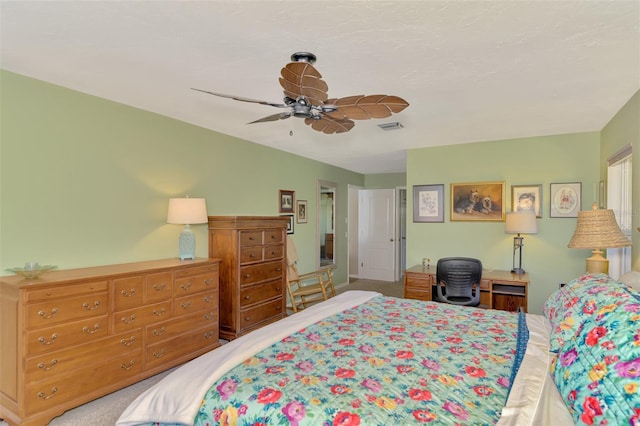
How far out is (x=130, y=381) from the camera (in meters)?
2.79

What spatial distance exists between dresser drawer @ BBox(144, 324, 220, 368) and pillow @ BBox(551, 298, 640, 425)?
2942 millimetres

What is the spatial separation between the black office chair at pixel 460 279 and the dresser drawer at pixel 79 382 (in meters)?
3.19

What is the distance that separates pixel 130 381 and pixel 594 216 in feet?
13.2

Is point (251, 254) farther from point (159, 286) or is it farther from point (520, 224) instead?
point (520, 224)

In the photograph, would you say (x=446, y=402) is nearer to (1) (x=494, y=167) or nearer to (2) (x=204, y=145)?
(2) (x=204, y=145)

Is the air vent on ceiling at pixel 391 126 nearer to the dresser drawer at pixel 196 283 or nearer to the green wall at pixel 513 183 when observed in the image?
the green wall at pixel 513 183

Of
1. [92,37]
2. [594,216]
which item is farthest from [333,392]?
[594,216]

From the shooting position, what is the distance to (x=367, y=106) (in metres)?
2.07

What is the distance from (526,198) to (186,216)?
4202 millimetres

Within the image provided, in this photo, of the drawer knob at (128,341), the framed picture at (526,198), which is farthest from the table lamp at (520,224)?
the drawer knob at (128,341)

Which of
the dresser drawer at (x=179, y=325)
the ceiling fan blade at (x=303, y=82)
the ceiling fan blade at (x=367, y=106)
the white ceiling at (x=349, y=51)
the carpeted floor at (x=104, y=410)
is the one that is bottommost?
the carpeted floor at (x=104, y=410)

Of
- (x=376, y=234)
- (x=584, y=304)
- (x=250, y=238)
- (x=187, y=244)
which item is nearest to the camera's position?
(x=584, y=304)

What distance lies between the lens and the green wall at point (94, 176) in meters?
2.53

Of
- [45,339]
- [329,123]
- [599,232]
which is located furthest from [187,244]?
[599,232]
